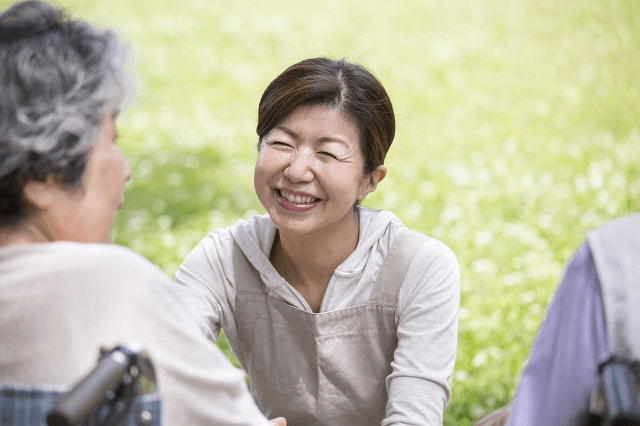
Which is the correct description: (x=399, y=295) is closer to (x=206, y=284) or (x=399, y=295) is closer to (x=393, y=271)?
(x=393, y=271)

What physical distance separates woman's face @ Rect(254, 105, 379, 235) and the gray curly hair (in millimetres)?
918

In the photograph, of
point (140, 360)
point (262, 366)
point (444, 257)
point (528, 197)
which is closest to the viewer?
point (140, 360)

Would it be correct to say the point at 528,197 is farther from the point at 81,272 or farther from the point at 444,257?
the point at 81,272

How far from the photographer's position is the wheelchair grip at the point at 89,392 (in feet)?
4.48

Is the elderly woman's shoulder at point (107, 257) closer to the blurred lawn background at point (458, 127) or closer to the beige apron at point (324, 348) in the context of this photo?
the beige apron at point (324, 348)

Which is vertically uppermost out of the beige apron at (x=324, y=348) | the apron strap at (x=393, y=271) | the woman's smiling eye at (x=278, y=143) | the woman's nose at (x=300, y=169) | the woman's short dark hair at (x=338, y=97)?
the woman's short dark hair at (x=338, y=97)

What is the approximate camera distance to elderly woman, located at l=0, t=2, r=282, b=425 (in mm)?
1602

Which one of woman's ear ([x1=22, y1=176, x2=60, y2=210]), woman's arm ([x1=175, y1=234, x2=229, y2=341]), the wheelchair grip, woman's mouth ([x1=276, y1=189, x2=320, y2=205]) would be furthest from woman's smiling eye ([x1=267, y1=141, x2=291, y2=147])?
the wheelchair grip

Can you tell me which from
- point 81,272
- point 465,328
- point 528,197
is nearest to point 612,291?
point 81,272

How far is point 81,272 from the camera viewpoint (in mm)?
1625

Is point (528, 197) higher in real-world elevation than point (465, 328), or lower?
higher

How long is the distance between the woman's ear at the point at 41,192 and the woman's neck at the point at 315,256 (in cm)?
117

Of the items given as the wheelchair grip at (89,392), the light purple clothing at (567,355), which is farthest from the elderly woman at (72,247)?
the light purple clothing at (567,355)

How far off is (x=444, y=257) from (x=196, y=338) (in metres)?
1.25
